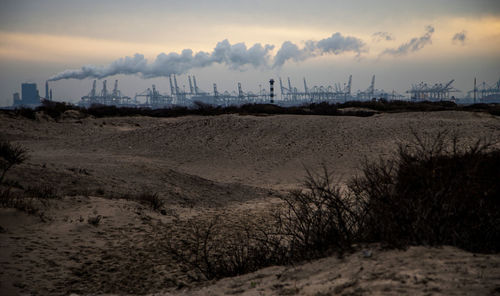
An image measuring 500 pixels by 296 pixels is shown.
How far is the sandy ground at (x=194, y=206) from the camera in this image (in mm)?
2939

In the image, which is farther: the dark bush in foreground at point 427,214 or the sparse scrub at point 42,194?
the sparse scrub at point 42,194

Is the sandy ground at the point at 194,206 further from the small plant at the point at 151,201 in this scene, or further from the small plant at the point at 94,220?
the small plant at the point at 151,201

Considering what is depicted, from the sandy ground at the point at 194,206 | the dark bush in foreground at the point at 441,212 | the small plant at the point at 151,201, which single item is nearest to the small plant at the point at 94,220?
the sandy ground at the point at 194,206

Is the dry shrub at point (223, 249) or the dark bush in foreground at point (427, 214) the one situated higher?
the dark bush in foreground at point (427, 214)

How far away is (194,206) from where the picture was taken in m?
8.28

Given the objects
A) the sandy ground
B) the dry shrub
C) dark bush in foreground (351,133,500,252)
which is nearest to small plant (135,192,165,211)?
the sandy ground

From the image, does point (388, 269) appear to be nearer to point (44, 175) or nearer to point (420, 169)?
point (420, 169)

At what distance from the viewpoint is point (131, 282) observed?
432 cm

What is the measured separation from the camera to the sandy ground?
2939 millimetres

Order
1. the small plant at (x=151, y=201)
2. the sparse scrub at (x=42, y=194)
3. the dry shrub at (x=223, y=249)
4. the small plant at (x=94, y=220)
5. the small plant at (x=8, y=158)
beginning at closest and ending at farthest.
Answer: the dry shrub at (x=223, y=249), the small plant at (x=94, y=220), the sparse scrub at (x=42, y=194), the small plant at (x=8, y=158), the small plant at (x=151, y=201)

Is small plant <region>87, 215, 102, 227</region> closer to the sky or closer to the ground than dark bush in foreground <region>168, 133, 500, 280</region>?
closer to the ground

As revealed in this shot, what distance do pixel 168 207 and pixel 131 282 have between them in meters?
3.50

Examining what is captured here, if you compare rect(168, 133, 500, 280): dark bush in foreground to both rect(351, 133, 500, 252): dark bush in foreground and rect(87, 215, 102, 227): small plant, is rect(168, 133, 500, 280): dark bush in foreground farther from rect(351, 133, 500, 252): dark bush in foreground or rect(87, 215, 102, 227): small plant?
rect(87, 215, 102, 227): small plant

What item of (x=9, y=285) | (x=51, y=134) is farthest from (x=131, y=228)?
(x=51, y=134)
